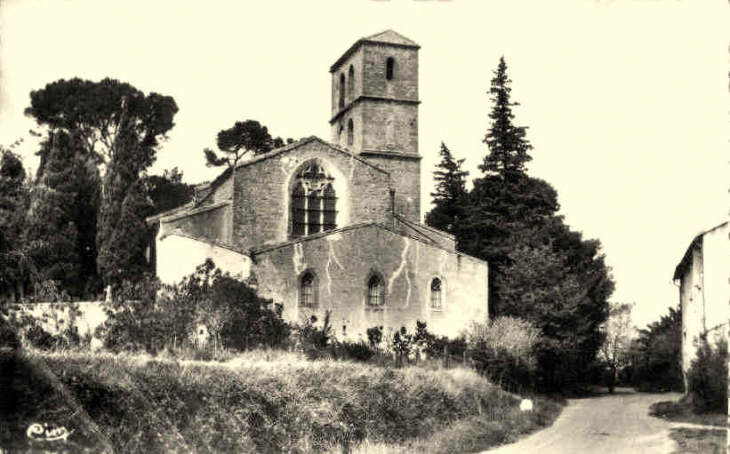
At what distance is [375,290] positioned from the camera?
30.2m

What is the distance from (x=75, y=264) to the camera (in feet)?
122

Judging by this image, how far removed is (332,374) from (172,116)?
3322 centimetres

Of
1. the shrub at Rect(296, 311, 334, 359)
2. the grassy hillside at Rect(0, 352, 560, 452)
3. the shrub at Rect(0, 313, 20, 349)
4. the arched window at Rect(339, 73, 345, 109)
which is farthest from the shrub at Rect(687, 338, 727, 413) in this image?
the arched window at Rect(339, 73, 345, 109)

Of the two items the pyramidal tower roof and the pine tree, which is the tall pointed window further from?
the pyramidal tower roof

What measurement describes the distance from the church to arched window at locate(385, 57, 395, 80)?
6631 millimetres

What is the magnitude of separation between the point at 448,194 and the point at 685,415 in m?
28.2

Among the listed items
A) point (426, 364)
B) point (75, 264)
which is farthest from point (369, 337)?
point (75, 264)

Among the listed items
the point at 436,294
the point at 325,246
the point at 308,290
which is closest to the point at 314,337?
the point at 308,290

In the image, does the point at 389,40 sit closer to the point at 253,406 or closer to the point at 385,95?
the point at 385,95

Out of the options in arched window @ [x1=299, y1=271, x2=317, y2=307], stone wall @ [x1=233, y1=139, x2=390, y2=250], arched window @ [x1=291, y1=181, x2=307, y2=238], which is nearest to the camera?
arched window @ [x1=299, y1=271, x2=317, y2=307]

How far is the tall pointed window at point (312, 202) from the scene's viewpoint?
3391 cm

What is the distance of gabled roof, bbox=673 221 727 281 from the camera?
74.7ft

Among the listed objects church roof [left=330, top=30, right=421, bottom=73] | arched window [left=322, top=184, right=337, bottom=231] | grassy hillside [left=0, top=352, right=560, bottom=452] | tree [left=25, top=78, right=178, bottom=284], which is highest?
church roof [left=330, top=30, right=421, bottom=73]

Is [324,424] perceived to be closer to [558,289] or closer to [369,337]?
[369,337]
